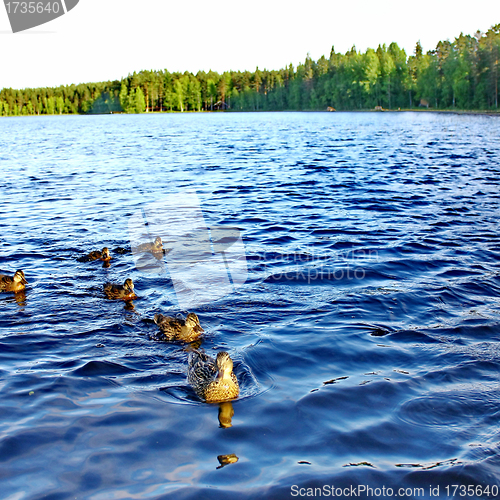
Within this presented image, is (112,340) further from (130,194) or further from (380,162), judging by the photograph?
(380,162)

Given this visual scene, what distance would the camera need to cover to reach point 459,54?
354ft

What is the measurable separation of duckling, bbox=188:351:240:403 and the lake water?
20 centimetres

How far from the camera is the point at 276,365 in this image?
7098 millimetres

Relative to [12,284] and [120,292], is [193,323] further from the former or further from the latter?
[12,284]

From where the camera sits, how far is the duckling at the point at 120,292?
935 cm

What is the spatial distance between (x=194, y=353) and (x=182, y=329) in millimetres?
744

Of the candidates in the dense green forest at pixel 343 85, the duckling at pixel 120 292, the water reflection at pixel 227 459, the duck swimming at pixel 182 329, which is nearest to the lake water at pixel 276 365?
the water reflection at pixel 227 459

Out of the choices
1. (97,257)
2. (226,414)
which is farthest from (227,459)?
(97,257)

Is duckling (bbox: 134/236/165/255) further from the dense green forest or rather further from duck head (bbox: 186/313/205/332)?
the dense green forest

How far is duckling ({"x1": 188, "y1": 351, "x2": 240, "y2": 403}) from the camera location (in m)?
6.06

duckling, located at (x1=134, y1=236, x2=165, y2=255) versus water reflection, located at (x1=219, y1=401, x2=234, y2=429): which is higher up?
duckling, located at (x1=134, y1=236, x2=165, y2=255)

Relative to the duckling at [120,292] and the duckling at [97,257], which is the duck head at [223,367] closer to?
the duckling at [120,292]

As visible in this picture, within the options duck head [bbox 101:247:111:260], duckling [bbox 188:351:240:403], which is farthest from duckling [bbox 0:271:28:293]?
duckling [bbox 188:351:240:403]

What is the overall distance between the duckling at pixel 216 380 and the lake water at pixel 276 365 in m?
0.20
